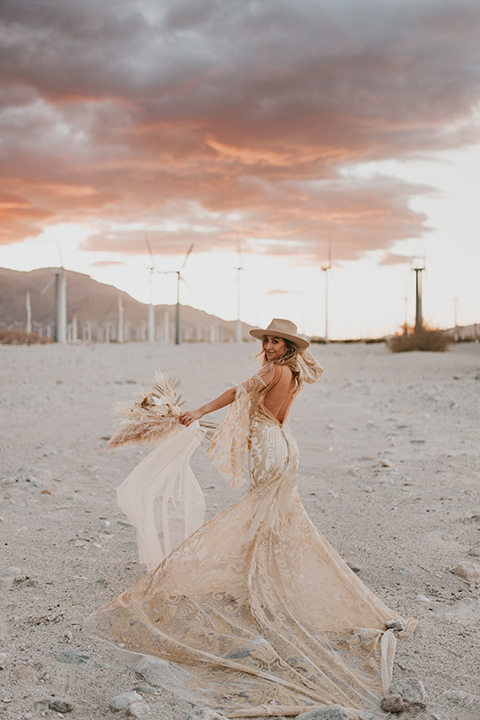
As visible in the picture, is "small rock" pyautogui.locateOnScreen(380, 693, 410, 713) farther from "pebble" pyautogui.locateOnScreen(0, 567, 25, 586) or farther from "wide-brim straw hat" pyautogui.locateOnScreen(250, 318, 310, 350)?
"pebble" pyautogui.locateOnScreen(0, 567, 25, 586)

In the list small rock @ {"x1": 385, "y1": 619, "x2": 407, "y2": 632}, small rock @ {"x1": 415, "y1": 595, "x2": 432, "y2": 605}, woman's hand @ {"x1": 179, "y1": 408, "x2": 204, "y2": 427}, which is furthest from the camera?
woman's hand @ {"x1": 179, "y1": 408, "x2": 204, "y2": 427}

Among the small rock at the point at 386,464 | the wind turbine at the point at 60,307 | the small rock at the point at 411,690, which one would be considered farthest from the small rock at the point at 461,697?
the wind turbine at the point at 60,307

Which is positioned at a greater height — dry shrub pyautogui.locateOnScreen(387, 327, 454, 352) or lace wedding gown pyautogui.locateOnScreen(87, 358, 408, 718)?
dry shrub pyautogui.locateOnScreen(387, 327, 454, 352)

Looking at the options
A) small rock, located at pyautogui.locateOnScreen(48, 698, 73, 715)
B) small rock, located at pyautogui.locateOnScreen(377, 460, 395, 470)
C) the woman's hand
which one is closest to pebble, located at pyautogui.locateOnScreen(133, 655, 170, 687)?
small rock, located at pyautogui.locateOnScreen(48, 698, 73, 715)

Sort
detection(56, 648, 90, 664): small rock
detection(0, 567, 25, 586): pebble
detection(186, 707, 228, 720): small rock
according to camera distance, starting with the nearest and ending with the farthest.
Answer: detection(186, 707, 228, 720): small rock → detection(56, 648, 90, 664): small rock → detection(0, 567, 25, 586): pebble

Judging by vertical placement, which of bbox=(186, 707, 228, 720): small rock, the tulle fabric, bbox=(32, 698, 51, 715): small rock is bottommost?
bbox=(186, 707, 228, 720): small rock

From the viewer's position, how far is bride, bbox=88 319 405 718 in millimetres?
3850

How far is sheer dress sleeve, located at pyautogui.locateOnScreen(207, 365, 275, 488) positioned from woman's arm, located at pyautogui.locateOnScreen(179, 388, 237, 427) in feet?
0.19

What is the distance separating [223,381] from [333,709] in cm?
1528

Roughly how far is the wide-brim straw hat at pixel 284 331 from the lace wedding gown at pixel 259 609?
13.9 inches

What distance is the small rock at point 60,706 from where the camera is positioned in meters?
3.52

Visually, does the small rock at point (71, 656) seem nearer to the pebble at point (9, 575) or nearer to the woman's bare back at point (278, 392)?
the pebble at point (9, 575)

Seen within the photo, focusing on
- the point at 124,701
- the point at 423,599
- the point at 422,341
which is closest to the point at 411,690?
the point at 423,599

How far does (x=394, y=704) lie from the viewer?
3.62m
